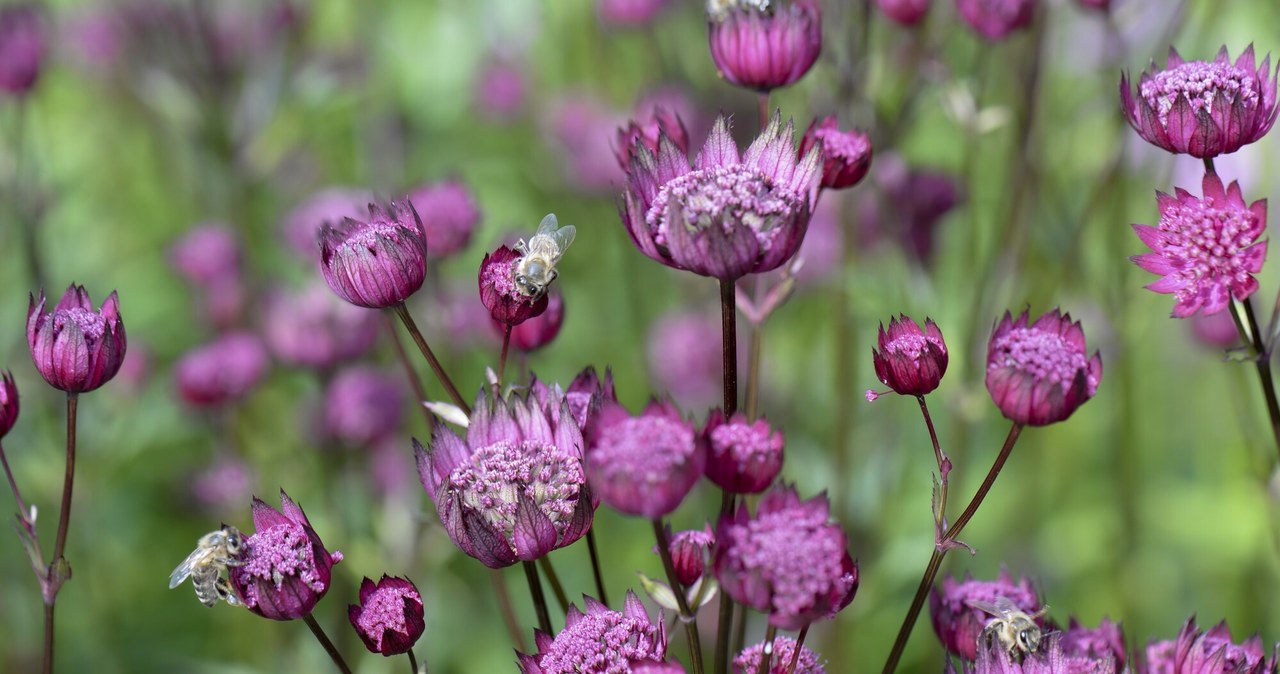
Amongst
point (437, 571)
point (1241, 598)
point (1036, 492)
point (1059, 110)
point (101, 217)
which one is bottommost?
point (1241, 598)

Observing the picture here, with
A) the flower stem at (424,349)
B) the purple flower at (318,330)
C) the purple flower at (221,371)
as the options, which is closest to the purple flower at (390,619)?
the flower stem at (424,349)

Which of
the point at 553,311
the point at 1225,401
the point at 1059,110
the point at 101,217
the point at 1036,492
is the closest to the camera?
the point at 553,311

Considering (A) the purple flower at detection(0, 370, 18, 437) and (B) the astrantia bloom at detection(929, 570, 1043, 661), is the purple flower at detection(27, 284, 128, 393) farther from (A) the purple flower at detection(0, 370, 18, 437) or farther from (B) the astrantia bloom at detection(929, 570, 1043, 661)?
(B) the astrantia bloom at detection(929, 570, 1043, 661)

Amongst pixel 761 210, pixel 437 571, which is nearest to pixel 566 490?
pixel 761 210

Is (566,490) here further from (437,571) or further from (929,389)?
(437,571)

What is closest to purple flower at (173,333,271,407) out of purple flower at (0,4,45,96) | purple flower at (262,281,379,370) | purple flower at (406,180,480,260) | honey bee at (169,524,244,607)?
purple flower at (262,281,379,370)

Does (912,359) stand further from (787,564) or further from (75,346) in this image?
(75,346)

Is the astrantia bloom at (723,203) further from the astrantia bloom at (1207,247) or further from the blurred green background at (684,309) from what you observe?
the blurred green background at (684,309)

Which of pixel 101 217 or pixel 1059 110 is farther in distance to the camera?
pixel 101 217

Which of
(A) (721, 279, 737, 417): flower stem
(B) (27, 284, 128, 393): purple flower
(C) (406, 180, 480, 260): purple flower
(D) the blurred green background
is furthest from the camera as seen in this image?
(D) the blurred green background
